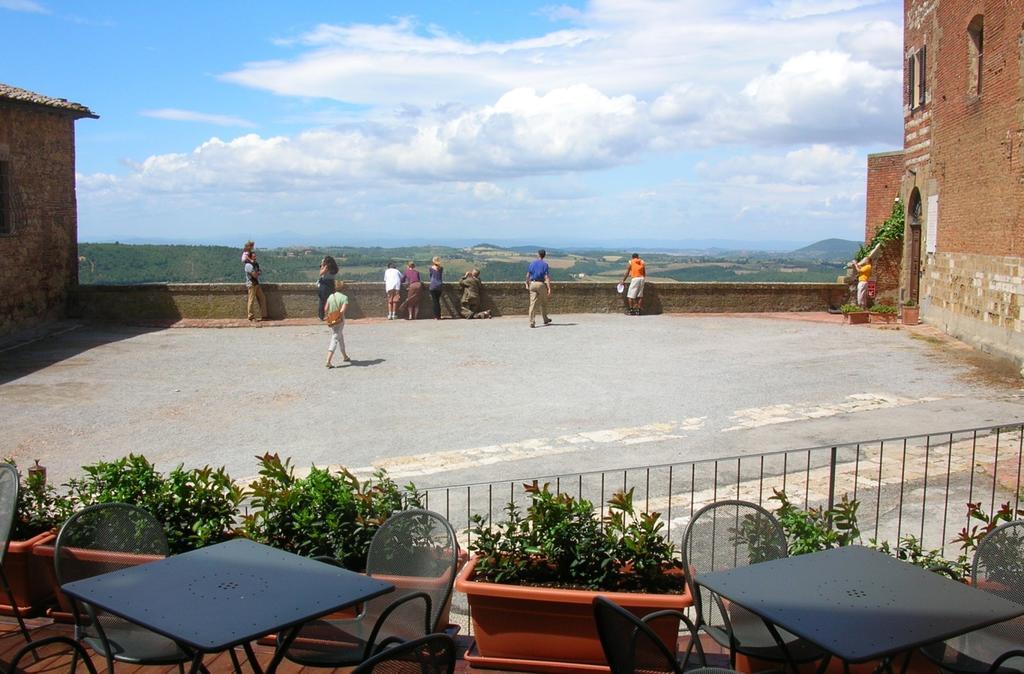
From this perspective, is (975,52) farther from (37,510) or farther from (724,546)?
(37,510)

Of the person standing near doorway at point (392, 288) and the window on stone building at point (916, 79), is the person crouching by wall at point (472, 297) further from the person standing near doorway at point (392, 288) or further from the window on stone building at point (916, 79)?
the window on stone building at point (916, 79)

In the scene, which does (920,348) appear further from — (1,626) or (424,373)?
(1,626)

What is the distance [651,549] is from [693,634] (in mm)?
682

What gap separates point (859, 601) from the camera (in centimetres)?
398

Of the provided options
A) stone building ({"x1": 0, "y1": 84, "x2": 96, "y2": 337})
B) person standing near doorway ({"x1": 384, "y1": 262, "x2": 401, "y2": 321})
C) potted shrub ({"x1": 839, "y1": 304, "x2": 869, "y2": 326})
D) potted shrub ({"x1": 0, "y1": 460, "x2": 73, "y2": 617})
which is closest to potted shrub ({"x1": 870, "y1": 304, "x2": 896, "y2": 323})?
potted shrub ({"x1": 839, "y1": 304, "x2": 869, "y2": 326})

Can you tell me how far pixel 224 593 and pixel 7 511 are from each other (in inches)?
77.5

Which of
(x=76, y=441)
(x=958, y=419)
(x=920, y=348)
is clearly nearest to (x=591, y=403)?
(x=958, y=419)

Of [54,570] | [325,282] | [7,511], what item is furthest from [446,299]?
[54,570]

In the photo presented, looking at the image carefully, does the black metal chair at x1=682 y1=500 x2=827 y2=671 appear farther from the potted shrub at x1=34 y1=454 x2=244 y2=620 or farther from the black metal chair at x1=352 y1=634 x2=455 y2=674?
the potted shrub at x1=34 y1=454 x2=244 y2=620

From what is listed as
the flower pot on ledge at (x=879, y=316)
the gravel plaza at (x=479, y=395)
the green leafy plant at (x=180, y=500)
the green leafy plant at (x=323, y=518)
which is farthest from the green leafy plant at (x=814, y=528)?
the flower pot on ledge at (x=879, y=316)

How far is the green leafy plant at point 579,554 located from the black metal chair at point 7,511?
2.57 m

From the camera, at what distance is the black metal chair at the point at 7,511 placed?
16.7 feet

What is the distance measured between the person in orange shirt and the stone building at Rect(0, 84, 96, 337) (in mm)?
13788

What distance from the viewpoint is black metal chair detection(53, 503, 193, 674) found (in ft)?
13.9
